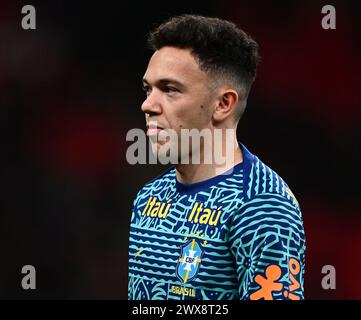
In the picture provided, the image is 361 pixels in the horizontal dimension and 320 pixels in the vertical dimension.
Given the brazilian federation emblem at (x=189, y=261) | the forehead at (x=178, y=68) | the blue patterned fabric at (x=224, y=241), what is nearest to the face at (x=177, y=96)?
the forehead at (x=178, y=68)

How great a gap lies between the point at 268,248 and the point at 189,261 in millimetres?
319

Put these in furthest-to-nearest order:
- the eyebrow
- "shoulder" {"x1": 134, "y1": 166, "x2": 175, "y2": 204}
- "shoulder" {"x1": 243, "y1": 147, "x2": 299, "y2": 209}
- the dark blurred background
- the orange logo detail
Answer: the dark blurred background → "shoulder" {"x1": 134, "y1": 166, "x2": 175, "y2": 204} → the eyebrow → "shoulder" {"x1": 243, "y1": 147, "x2": 299, "y2": 209} → the orange logo detail

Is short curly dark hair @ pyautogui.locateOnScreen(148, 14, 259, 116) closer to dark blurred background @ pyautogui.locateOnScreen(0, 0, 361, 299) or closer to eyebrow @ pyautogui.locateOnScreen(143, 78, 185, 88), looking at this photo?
eyebrow @ pyautogui.locateOnScreen(143, 78, 185, 88)

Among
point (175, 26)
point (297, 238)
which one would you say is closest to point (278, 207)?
point (297, 238)

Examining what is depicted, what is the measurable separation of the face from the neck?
0.09m

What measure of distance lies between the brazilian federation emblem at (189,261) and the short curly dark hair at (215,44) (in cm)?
59

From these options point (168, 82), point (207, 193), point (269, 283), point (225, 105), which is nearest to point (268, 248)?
point (269, 283)

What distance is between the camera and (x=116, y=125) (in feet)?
18.5

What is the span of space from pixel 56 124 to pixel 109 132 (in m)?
0.42

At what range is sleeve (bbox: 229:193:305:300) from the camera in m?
2.25

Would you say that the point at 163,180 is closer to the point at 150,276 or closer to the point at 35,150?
the point at 150,276

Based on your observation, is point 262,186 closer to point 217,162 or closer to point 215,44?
point 217,162

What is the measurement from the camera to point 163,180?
286 cm

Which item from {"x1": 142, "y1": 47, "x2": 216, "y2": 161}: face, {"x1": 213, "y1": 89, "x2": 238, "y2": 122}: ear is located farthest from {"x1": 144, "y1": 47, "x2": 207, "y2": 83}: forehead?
{"x1": 213, "y1": 89, "x2": 238, "y2": 122}: ear
